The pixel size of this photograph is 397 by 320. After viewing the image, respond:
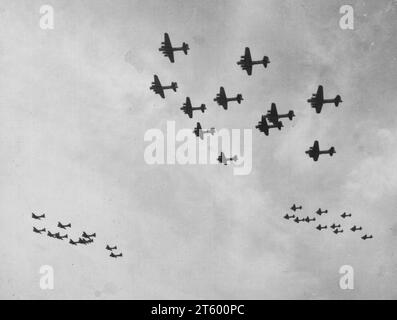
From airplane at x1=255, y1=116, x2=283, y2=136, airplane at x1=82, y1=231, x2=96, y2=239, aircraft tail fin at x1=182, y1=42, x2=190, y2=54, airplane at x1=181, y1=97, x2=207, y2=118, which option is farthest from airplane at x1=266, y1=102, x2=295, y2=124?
airplane at x1=82, y1=231, x2=96, y2=239

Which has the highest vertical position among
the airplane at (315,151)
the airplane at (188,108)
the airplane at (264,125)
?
the airplane at (188,108)

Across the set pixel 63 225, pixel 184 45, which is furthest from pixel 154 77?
pixel 63 225

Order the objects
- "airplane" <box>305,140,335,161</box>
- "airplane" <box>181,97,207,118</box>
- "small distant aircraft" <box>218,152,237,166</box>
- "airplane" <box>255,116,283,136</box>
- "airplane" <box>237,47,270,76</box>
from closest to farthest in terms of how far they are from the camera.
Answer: "airplane" <box>237,47,270,76</box> < "airplane" <box>255,116,283,136</box> < "airplane" <box>181,97,207,118</box> < "airplane" <box>305,140,335,161</box> < "small distant aircraft" <box>218,152,237,166</box>

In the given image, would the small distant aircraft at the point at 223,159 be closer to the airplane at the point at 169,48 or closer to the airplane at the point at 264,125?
the airplane at the point at 264,125

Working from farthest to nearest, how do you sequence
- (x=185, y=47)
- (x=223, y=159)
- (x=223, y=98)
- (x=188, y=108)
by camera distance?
1. (x=223, y=159)
2. (x=188, y=108)
3. (x=223, y=98)
4. (x=185, y=47)

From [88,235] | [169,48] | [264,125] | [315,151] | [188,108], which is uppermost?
[169,48]

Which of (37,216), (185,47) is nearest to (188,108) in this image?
(185,47)

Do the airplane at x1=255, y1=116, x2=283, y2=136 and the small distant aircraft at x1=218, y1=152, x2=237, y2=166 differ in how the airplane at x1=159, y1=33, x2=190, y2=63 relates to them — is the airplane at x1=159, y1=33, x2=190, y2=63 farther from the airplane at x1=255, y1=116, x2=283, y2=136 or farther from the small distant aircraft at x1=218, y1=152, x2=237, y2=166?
the small distant aircraft at x1=218, y1=152, x2=237, y2=166

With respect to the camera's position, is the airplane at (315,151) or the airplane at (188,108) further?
the airplane at (315,151)

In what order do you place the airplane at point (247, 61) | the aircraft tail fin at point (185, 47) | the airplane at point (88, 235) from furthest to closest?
the airplane at point (88, 235)
the aircraft tail fin at point (185, 47)
the airplane at point (247, 61)

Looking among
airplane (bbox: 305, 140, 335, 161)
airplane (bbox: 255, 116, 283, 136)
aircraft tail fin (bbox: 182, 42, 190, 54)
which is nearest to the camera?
aircraft tail fin (bbox: 182, 42, 190, 54)

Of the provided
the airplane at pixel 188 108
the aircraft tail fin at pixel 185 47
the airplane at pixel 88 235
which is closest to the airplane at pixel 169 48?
the aircraft tail fin at pixel 185 47

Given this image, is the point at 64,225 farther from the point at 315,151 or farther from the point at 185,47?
the point at 315,151
